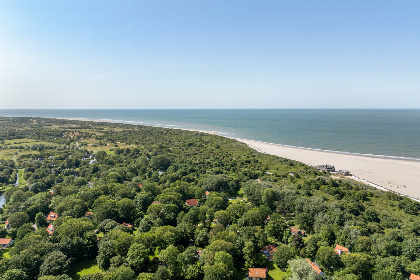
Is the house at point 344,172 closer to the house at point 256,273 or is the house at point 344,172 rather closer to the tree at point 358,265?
the tree at point 358,265

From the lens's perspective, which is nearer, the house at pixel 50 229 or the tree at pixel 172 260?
the tree at pixel 172 260

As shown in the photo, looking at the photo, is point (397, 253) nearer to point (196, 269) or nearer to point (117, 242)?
point (196, 269)

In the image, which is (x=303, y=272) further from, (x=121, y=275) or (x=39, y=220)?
(x=39, y=220)

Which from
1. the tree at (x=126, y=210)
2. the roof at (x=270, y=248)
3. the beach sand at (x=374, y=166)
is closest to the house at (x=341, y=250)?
the roof at (x=270, y=248)

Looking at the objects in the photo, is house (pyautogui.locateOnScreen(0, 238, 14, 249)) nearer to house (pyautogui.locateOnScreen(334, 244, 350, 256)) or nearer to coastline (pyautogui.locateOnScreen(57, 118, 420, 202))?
house (pyautogui.locateOnScreen(334, 244, 350, 256))

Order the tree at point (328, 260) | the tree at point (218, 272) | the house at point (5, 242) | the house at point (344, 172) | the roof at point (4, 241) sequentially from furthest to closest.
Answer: the house at point (344, 172) < the roof at point (4, 241) < the house at point (5, 242) < the tree at point (328, 260) < the tree at point (218, 272)

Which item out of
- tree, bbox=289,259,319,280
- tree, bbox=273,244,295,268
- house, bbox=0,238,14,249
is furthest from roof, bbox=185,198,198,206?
house, bbox=0,238,14,249
